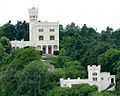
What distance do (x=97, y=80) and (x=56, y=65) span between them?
12.8m

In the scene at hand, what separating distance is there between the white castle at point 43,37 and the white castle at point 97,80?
2077 centimetres

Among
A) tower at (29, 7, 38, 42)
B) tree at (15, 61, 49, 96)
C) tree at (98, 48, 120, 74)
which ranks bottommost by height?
tree at (15, 61, 49, 96)

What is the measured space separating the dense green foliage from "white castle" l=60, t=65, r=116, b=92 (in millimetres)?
903

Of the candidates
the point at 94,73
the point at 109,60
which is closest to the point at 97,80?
the point at 94,73

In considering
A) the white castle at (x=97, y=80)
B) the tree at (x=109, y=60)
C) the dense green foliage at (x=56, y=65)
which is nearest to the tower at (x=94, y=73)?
the white castle at (x=97, y=80)

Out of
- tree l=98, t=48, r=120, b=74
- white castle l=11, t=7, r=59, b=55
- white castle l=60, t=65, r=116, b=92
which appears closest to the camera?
white castle l=60, t=65, r=116, b=92

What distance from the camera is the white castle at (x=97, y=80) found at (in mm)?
Result: 95750

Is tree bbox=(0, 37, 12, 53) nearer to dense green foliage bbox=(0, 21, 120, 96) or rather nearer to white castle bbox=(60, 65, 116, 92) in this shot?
dense green foliage bbox=(0, 21, 120, 96)

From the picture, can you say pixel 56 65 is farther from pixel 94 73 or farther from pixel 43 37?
pixel 94 73

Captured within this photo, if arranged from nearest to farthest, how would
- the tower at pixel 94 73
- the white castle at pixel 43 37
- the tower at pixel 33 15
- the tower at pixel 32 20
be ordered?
the tower at pixel 94 73 → the white castle at pixel 43 37 → the tower at pixel 32 20 → the tower at pixel 33 15

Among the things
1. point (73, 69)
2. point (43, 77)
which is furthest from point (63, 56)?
point (43, 77)

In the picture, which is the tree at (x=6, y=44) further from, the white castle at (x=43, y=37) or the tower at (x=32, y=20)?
the tower at (x=32, y=20)

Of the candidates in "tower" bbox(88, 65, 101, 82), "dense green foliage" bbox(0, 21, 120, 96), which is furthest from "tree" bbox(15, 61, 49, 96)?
"tower" bbox(88, 65, 101, 82)

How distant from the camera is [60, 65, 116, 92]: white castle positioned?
95750 mm
